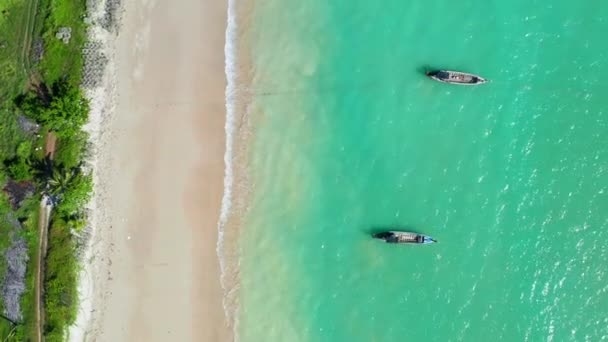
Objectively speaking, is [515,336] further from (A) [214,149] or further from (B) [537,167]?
(A) [214,149]

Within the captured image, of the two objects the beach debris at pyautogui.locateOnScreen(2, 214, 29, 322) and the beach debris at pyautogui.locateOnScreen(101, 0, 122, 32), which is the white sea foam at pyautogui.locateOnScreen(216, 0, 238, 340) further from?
the beach debris at pyautogui.locateOnScreen(2, 214, 29, 322)

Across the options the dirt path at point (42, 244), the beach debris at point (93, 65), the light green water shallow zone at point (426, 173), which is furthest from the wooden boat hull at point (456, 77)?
the dirt path at point (42, 244)

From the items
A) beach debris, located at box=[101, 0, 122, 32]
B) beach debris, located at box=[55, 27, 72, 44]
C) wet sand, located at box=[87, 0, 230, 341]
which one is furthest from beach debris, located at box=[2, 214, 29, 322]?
beach debris, located at box=[101, 0, 122, 32]

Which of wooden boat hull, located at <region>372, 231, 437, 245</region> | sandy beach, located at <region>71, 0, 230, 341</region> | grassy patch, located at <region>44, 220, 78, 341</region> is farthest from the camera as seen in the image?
sandy beach, located at <region>71, 0, 230, 341</region>

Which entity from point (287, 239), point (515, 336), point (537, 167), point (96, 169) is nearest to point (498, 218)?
point (537, 167)

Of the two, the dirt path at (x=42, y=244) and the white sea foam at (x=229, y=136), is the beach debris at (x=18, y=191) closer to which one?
the dirt path at (x=42, y=244)
